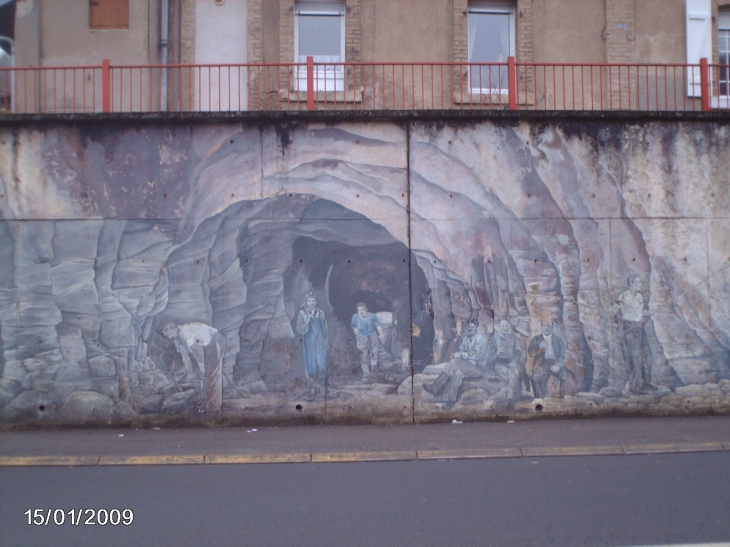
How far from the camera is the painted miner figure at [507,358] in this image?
9.38m

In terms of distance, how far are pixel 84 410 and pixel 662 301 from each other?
8447 mm

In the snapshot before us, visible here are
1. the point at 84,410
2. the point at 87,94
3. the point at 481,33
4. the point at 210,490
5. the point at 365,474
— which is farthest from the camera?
the point at 481,33

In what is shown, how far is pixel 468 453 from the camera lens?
7.56m

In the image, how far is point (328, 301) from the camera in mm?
9344

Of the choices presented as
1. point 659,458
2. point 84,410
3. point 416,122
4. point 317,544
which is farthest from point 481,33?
point 317,544

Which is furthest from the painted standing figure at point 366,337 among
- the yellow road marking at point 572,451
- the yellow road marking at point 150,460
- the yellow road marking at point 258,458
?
the yellow road marking at point 150,460

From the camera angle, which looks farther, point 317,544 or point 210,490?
point 210,490

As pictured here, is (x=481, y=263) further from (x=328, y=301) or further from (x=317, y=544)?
(x=317, y=544)

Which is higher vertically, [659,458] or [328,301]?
[328,301]

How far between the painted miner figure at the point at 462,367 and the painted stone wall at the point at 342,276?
0.03 m

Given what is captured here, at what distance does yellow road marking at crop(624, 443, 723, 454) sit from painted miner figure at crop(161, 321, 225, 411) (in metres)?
5.41

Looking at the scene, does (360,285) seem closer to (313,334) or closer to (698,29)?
(313,334)

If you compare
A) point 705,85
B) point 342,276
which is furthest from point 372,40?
point 705,85
